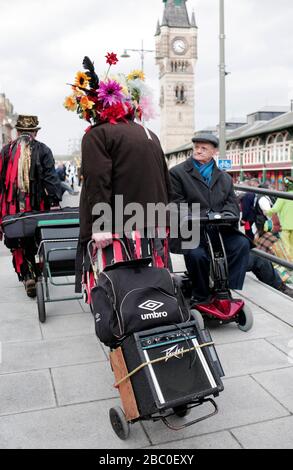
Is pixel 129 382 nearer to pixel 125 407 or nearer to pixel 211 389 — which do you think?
pixel 125 407

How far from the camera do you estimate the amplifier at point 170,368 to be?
2551 mm

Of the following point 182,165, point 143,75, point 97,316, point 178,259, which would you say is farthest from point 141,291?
point 178,259

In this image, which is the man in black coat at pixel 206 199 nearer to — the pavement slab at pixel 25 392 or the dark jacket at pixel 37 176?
the dark jacket at pixel 37 176

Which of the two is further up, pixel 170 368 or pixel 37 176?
pixel 37 176

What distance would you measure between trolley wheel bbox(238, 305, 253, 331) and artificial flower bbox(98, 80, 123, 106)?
204cm

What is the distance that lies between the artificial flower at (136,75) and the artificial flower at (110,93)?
29 centimetres

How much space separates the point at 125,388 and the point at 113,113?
1.78 meters

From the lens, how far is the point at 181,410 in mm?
2770

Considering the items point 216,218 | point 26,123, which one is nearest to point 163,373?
point 216,218

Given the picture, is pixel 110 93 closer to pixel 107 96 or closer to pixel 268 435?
pixel 107 96

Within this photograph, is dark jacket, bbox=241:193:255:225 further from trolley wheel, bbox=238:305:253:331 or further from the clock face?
the clock face

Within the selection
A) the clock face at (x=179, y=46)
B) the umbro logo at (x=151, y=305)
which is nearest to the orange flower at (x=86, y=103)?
the umbro logo at (x=151, y=305)

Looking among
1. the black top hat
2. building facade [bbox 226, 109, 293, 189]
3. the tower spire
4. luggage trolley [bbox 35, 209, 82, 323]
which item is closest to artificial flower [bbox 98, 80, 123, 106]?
luggage trolley [bbox 35, 209, 82, 323]

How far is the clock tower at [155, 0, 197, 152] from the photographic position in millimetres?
119000
